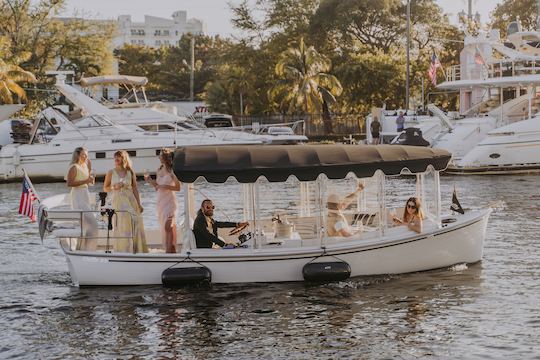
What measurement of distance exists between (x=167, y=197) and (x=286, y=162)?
2273 mm

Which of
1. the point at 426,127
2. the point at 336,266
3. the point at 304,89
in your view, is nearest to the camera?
the point at 336,266

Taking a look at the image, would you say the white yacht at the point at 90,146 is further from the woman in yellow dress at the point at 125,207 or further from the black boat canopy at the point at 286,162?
the black boat canopy at the point at 286,162

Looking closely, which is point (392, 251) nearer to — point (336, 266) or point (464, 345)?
point (336, 266)

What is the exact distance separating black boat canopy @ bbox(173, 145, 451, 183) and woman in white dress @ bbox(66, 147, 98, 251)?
216cm

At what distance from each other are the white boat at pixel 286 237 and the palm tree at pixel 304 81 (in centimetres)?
4409

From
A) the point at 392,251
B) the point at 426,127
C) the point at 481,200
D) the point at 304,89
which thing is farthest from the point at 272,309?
the point at 304,89

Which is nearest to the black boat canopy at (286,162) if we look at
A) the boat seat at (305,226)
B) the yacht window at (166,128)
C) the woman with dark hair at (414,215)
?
the woman with dark hair at (414,215)

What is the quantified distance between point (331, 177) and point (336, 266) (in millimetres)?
1608

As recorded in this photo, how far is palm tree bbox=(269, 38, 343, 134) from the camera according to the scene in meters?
60.5

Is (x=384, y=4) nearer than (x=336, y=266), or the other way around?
(x=336, y=266)

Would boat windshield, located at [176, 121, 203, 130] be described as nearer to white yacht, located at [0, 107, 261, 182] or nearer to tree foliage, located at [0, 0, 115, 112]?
white yacht, located at [0, 107, 261, 182]

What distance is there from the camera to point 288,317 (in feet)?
46.3

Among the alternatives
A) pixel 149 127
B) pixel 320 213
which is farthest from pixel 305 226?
pixel 149 127

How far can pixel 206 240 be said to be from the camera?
1584 cm
